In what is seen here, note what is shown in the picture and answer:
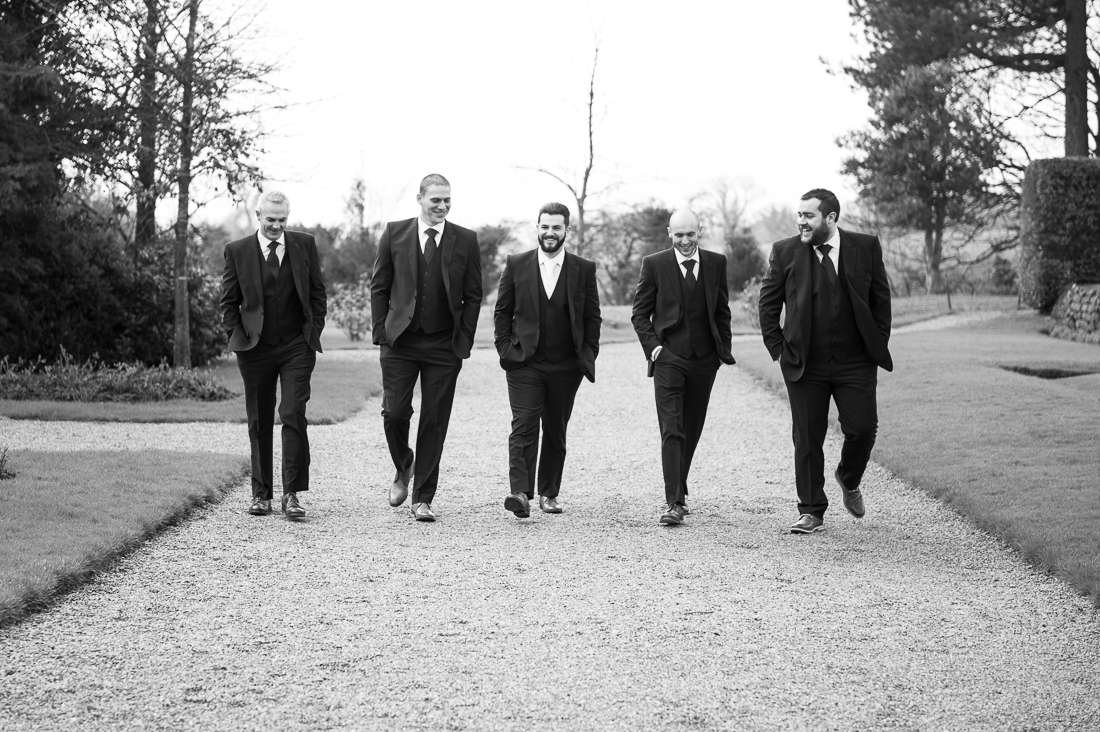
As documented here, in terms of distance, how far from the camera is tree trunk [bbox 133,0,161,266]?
16484 millimetres

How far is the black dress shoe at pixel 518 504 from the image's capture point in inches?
291

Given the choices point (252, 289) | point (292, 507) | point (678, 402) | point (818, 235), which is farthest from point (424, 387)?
point (818, 235)

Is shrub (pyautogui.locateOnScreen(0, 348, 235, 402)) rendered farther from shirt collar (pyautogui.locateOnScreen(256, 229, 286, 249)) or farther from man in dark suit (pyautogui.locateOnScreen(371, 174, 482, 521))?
man in dark suit (pyautogui.locateOnScreen(371, 174, 482, 521))

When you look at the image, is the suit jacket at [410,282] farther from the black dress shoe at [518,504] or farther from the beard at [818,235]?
the beard at [818,235]

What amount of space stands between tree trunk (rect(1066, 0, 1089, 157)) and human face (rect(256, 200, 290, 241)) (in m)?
28.9

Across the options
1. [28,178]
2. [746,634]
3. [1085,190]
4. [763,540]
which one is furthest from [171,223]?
[1085,190]

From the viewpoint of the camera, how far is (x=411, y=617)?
530 centimetres

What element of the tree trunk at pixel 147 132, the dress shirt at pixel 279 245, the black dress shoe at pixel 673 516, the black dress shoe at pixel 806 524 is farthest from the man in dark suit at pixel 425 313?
the tree trunk at pixel 147 132

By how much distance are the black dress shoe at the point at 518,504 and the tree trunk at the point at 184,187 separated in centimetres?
1025

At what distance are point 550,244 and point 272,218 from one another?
183 centimetres

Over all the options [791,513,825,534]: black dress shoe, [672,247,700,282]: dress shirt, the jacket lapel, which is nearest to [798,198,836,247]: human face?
[672,247,700,282]: dress shirt

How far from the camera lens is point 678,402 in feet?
24.7

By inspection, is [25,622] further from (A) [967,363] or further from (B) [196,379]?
(A) [967,363]

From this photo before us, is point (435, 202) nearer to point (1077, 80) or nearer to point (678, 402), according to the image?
point (678, 402)
